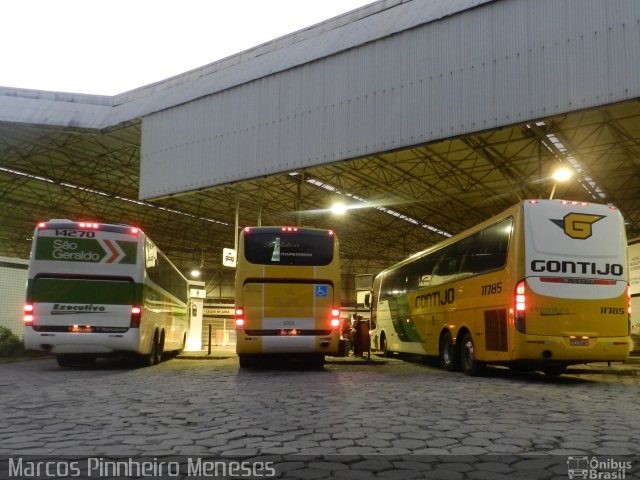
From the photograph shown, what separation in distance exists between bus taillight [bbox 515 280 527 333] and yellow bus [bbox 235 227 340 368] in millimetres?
4453

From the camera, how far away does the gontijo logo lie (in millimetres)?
10688

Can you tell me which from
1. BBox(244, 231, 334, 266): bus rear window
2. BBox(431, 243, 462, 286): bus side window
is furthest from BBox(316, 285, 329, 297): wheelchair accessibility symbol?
BBox(431, 243, 462, 286): bus side window

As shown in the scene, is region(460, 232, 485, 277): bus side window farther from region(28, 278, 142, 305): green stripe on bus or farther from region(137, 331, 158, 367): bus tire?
region(137, 331, 158, 367): bus tire

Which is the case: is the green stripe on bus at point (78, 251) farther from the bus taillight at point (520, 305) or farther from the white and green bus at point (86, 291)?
the bus taillight at point (520, 305)

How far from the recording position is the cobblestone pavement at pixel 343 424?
4.48 meters

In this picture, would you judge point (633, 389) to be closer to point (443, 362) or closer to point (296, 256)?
point (443, 362)

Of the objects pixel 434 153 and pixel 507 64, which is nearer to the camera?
pixel 507 64

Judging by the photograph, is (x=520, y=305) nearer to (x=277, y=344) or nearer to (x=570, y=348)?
(x=570, y=348)

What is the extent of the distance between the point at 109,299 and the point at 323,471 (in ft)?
32.9

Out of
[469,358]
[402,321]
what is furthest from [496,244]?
[402,321]

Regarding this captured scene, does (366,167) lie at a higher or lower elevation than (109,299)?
higher

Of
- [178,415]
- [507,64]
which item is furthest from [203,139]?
[178,415]

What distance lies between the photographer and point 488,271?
38.0ft

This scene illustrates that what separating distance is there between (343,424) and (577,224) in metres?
6.99
